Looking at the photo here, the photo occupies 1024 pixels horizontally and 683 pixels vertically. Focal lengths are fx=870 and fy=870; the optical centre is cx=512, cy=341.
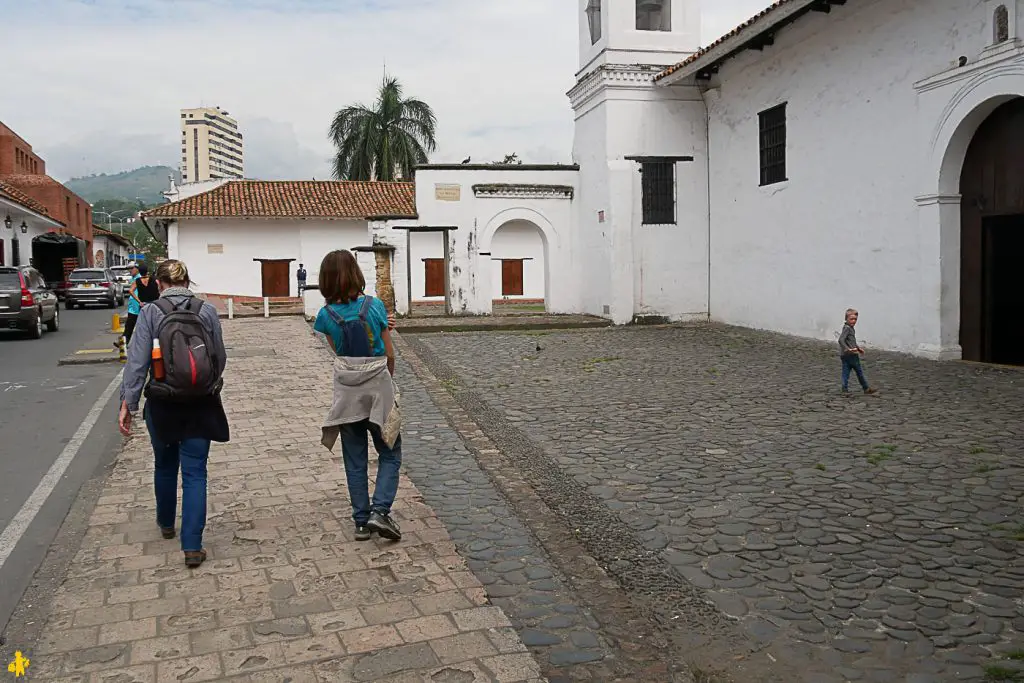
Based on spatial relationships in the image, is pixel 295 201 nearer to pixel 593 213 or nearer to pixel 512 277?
pixel 512 277

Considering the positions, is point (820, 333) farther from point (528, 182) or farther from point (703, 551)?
point (703, 551)

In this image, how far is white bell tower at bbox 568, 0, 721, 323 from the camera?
19.9 meters

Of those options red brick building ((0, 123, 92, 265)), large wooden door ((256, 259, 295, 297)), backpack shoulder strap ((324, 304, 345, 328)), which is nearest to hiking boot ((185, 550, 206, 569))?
backpack shoulder strap ((324, 304, 345, 328))

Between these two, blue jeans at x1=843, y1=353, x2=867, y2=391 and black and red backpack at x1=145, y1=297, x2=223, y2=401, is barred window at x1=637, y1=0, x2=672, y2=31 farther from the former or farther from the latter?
black and red backpack at x1=145, y1=297, x2=223, y2=401

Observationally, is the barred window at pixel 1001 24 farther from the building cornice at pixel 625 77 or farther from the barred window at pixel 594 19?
the barred window at pixel 594 19

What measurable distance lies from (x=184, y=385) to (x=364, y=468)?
108 cm

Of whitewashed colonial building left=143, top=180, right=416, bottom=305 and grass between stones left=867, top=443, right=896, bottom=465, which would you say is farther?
whitewashed colonial building left=143, top=180, right=416, bottom=305

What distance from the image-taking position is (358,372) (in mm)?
4789

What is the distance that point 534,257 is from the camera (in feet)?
122

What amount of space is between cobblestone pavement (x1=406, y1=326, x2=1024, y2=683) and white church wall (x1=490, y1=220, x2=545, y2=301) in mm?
25500

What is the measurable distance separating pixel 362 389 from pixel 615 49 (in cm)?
1674

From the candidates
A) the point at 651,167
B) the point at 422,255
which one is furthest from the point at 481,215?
the point at 422,255

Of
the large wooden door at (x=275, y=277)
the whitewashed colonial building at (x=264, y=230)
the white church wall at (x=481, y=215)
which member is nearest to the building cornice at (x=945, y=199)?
the white church wall at (x=481, y=215)

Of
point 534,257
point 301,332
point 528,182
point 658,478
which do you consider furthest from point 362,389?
point 534,257
